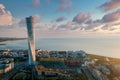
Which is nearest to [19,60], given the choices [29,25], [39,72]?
[29,25]

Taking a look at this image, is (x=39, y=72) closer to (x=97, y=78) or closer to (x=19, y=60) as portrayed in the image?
(x=97, y=78)

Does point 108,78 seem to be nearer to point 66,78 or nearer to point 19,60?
point 66,78

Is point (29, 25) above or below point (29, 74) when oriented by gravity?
above

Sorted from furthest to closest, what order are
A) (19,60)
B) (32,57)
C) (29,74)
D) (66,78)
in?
(19,60) < (32,57) < (29,74) < (66,78)

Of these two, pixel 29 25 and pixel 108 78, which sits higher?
pixel 29 25

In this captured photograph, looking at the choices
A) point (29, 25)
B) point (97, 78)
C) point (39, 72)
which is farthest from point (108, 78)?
→ point (29, 25)

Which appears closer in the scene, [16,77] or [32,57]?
[16,77]

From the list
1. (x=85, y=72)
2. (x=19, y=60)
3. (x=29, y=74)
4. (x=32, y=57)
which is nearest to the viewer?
(x=29, y=74)

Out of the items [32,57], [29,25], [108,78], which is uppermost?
[29,25]

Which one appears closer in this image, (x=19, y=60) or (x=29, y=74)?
(x=29, y=74)
